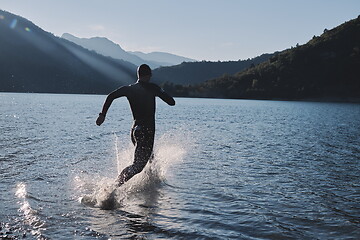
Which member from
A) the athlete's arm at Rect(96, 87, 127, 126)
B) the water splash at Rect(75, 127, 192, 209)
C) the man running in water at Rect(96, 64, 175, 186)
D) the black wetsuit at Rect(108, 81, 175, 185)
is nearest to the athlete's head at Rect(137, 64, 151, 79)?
the man running in water at Rect(96, 64, 175, 186)

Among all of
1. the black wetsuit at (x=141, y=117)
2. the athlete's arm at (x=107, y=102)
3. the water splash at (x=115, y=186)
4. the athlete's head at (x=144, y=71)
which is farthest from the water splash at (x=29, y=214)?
the athlete's head at (x=144, y=71)

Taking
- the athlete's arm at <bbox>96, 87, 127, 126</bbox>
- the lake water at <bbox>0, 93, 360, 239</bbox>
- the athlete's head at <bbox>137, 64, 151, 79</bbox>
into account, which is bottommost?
the lake water at <bbox>0, 93, 360, 239</bbox>

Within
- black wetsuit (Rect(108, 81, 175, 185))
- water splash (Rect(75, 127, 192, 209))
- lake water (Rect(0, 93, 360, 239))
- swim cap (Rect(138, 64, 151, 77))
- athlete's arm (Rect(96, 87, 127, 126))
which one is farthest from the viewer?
swim cap (Rect(138, 64, 151, 77))

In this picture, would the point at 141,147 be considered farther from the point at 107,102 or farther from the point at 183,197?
the point at 183,197

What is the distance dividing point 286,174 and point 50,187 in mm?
8155

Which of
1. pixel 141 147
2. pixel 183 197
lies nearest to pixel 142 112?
pixel 141 147

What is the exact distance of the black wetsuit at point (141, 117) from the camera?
872 centimetres

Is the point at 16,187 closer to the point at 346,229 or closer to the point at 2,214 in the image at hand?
the point at 2,214

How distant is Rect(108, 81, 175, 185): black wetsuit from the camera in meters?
8.72

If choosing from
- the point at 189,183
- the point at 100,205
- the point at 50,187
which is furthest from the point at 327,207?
the point at 50,187

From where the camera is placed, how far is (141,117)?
8.91m

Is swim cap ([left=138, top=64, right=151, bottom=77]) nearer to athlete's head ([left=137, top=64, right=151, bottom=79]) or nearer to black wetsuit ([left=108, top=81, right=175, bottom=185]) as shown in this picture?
athlete's head ([left=137, top=64, right=151, bottom=79])

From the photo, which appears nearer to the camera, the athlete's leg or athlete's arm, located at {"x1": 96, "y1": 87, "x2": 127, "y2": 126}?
athlete's arm, located at {"x1": 96, "y1": 87, "x2": 127, "y2": 126}

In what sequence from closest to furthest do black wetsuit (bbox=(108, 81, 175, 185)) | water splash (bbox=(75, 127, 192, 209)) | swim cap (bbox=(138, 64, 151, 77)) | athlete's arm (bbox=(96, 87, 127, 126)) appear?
1. athlete's arm (bbox=(96, 87, 127, 126))
2. water splash (bbox=(75, 127, 192, 209))
3. black wetsuit (bbox=(108, 81, 175, 185))
4. swim cap (bbox=(138, 64, 151, 77))
